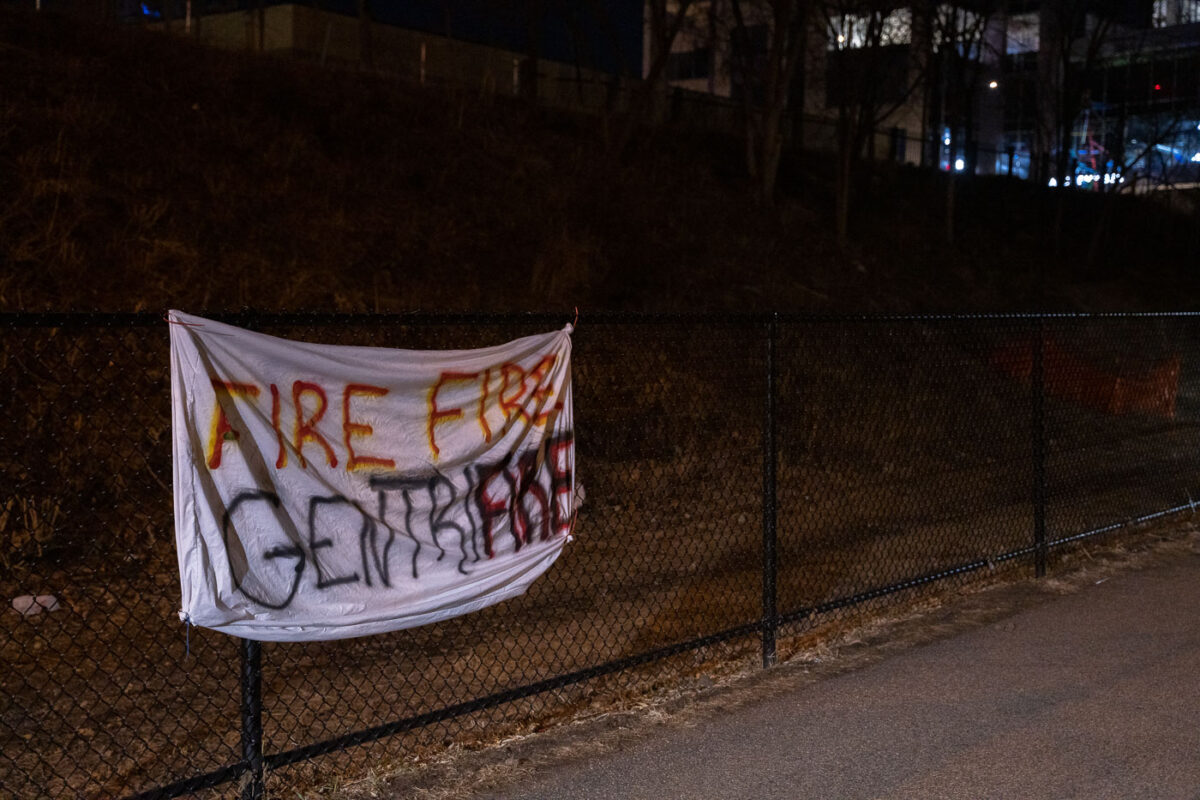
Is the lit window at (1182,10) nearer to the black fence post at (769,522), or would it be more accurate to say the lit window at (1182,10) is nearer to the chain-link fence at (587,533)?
the chain-link fence at (587,533)

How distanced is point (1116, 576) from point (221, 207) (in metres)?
9.57

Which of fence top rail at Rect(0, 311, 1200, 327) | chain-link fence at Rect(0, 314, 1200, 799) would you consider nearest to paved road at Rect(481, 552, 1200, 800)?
chain-link fence at Rect(0, 314, 1200, 799)

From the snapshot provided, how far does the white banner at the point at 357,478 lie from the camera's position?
12.3 feet

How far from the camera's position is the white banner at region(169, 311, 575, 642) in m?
3.74

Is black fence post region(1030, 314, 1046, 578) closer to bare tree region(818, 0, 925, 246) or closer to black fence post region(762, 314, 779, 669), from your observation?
black fence post region(762, 314, 779, 669)

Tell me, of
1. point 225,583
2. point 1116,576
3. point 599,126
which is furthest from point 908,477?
point 599,126

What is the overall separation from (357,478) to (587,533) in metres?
4.49

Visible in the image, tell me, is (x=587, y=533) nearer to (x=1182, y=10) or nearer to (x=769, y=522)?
(x=769, y=522)

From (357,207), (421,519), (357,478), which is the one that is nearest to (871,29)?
(357,207)

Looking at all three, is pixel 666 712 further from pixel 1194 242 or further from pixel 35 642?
pixel 1194 242

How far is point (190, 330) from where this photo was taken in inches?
145

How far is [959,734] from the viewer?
15.6ft

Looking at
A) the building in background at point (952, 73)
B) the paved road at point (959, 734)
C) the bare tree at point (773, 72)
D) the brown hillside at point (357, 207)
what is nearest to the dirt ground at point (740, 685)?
the paved road at point (959, 734)

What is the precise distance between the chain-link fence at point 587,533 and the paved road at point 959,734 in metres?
0.51
